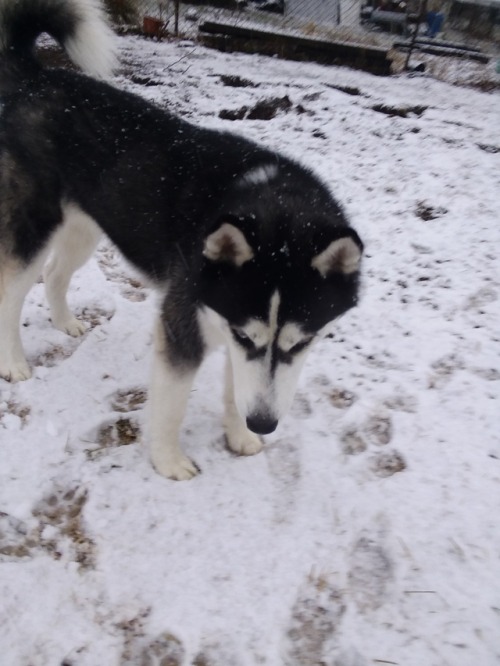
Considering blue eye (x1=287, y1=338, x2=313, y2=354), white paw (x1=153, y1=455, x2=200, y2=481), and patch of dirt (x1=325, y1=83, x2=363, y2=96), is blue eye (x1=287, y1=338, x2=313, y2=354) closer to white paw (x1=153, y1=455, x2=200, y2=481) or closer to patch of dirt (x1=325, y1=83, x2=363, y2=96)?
→ white paw (x1=153, y1=455, x2=200, y2=481)

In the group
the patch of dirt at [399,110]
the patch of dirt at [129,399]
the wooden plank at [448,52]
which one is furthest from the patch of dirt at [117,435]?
the wooden plank at [448,52]

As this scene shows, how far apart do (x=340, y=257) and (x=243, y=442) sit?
1.36m

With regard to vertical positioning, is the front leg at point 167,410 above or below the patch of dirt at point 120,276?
above

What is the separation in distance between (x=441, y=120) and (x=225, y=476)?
6.98 metres

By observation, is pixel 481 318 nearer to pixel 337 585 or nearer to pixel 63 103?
pixel 337 585

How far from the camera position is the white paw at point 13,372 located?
3.43 meters

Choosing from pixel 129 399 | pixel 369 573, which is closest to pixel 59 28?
pixel 129 399

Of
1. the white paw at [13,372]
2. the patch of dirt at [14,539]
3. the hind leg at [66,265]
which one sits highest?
the hind leg at [66,265]

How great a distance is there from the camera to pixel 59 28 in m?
3.33

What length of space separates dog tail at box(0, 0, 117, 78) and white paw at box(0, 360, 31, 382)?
6.34 ft

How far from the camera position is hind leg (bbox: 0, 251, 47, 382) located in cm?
321

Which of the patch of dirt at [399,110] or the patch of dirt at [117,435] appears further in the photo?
the patch of dirt at [399,110]

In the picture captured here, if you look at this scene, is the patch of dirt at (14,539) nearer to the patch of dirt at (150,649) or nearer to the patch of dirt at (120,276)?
the patch of dirt at (150,649)

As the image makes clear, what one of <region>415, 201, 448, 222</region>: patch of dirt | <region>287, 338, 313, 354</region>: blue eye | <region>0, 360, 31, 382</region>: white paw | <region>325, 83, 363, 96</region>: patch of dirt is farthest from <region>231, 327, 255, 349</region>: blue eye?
<region>325, 83, 363, 96</region>: patch of dirt
